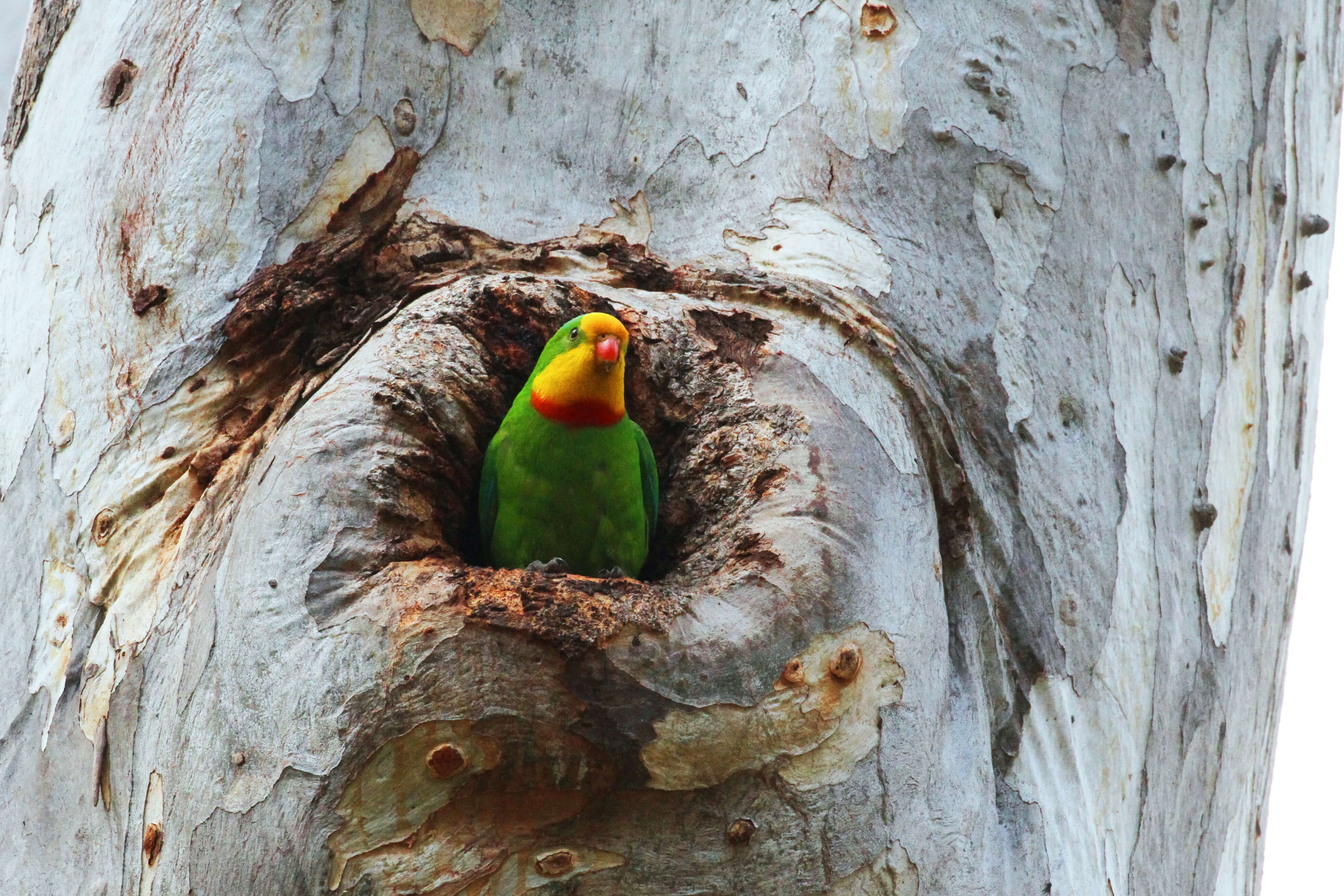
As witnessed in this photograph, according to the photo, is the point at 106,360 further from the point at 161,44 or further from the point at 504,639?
the point at 504,639

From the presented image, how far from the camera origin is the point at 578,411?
9.45 ft

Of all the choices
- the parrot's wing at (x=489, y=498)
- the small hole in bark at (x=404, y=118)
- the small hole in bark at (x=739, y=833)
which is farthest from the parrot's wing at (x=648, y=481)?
the small hole in bark at (x=739, y=833)

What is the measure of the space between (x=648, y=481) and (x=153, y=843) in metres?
1.49

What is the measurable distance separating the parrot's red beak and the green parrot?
0.08 meters

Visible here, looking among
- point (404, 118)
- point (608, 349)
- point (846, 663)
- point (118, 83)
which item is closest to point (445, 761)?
point (846, 663)

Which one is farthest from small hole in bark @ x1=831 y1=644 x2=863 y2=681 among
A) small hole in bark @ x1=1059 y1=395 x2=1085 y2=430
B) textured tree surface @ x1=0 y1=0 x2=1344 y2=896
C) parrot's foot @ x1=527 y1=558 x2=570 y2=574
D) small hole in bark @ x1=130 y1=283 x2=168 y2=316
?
small hole in bark @ x1=130 y1=283 x2=168 y2=316

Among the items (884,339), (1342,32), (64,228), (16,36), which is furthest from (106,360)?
(16,36)

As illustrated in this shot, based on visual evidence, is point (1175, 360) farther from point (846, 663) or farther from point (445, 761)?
point (445, 761)

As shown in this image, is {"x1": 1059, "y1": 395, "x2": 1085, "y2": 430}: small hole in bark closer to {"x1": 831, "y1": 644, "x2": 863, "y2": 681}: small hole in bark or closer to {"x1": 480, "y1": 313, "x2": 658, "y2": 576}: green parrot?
{"x1": 831, "y1": 644, "x2": 863, "y2": 681}: small hole in bark

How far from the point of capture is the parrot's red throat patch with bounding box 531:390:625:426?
2865 mm

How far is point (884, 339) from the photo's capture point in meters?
2.48

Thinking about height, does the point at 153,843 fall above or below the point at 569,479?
below

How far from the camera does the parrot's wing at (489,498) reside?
287 cm

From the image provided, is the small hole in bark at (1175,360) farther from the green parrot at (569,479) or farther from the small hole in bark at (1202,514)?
the green parrot at (569,479)
